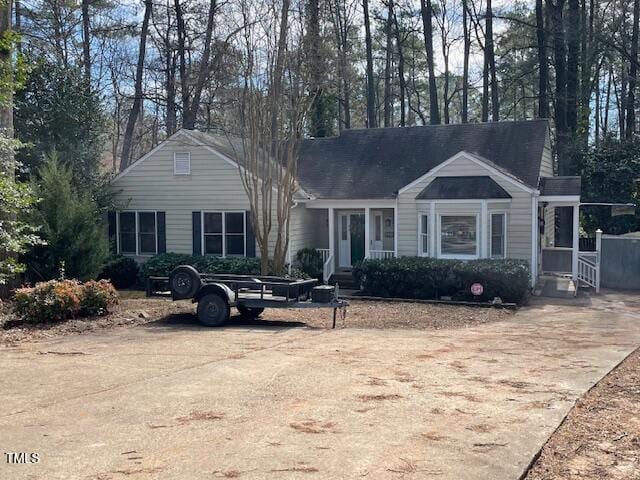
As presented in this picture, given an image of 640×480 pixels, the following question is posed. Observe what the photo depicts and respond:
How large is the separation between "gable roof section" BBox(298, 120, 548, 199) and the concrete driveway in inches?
371

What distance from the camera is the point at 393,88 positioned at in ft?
141

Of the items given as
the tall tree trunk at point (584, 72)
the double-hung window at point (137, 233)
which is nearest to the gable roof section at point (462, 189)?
the double-hung window at point (137, 233)

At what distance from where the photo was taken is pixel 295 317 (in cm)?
1423

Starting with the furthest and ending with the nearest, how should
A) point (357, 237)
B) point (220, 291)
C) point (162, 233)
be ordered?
point (357, 237) < point (162, 233) < point (220, 291)

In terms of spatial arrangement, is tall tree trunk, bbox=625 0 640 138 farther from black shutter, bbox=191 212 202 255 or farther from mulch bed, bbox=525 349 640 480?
mulch bed, bbox=525 349 640 480

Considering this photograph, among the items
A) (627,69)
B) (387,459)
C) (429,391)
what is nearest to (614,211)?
(627,69)

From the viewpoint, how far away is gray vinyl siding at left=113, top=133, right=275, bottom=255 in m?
20.8

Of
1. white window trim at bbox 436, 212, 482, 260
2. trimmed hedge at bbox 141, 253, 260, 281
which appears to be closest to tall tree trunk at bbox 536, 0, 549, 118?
white window trim at bbox 436, 212, 482, 260

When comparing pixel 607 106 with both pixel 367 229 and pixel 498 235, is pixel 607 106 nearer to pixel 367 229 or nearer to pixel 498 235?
pixel 498 235

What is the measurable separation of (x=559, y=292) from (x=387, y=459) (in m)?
14.7

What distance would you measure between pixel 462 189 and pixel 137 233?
10.6 m

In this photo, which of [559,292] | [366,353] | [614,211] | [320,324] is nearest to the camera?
[366,353]

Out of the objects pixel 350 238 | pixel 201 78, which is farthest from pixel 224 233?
pixel 201 78

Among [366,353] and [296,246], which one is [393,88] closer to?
[296,246]
